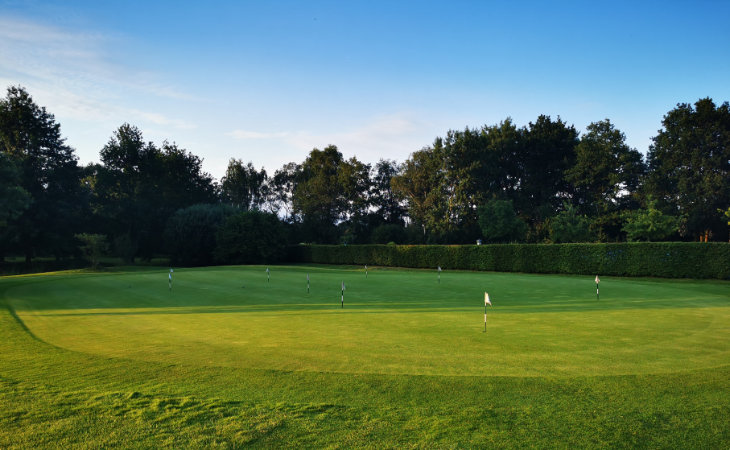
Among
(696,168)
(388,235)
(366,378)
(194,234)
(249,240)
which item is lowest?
(366,378)

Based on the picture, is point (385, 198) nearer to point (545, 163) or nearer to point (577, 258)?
point (545, 163)

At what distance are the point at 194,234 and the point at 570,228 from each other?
46.7m

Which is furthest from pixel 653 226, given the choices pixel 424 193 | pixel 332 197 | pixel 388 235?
pixel 332 197

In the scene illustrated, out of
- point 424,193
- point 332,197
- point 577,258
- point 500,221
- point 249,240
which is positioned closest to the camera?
point 577,258

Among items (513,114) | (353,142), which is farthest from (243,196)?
(513,114)

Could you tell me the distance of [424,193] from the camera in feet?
215

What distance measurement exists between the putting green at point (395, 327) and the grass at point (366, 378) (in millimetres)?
68

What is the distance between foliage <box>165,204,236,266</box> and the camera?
58688 mm

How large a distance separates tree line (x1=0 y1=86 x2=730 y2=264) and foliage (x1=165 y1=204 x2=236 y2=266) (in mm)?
186

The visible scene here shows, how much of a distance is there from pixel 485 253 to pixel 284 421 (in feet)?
126

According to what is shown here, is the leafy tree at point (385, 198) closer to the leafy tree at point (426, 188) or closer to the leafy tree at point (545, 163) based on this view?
the leafy tree at point (426, 188)

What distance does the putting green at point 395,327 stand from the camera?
7.56m

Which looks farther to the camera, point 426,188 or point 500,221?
point 426,188

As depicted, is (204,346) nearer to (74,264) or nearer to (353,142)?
(74,264)
